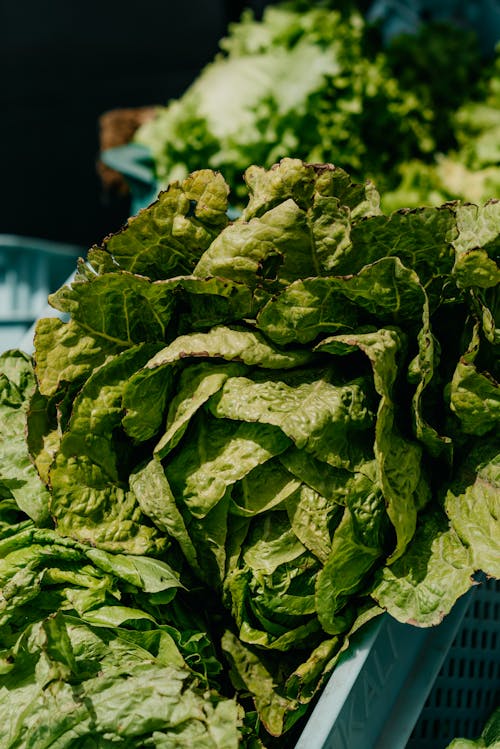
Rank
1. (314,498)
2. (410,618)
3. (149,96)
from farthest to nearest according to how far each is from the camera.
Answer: (149,96), (314,498), (410,618)

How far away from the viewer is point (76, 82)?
7039 millimetres

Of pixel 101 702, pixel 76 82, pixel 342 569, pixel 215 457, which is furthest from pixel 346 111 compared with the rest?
pixel 76 82

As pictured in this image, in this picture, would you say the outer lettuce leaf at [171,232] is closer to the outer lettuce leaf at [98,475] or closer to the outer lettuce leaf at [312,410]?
the outer lettuce leaf at [98,475]

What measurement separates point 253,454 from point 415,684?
515 mm

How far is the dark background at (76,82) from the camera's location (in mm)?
5598

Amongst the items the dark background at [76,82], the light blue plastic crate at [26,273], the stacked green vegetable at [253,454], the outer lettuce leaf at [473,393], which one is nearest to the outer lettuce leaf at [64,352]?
the stacked green vegetable at [253,454]

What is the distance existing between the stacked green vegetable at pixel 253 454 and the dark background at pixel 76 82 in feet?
10.0

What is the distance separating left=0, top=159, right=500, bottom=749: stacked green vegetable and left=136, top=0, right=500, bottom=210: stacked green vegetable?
172 centimetres

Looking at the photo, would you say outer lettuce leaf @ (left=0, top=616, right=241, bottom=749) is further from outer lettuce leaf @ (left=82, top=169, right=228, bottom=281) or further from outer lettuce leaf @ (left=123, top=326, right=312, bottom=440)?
outer lettuce leaf @ (left=82, top=169, right=228, bottom=281)

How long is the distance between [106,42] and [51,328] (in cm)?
677

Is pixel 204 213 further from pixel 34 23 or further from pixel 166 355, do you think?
pixel 34 23

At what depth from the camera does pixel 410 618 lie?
137 centimetres

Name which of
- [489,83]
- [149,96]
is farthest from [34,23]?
[489,83]

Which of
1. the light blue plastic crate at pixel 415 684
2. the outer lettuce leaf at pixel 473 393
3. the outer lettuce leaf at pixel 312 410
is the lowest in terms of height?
the light blue plastic crate at pixel 415 684
